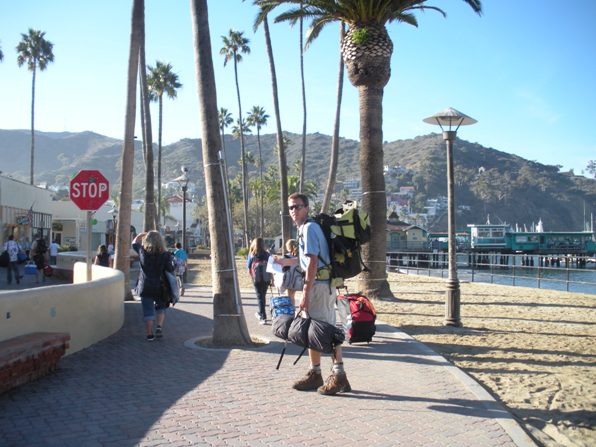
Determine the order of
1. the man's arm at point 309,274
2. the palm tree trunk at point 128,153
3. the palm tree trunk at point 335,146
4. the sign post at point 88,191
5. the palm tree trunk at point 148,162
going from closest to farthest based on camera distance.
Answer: the man's arm at point 309,274 → the sign post at point 88,191 → the palm tree trunk at point 128,153 → the palm tree trunk at point 148,162 → the palm tree trunk at point 335,146

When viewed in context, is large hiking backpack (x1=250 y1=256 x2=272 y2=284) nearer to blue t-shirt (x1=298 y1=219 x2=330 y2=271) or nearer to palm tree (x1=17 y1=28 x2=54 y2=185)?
blue t-shirt (x1=298 y1=219 x2=330 y2=271)

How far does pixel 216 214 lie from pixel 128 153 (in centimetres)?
608

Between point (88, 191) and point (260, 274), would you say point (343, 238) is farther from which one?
point (88, 191)

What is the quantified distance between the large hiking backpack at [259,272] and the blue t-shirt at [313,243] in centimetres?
529

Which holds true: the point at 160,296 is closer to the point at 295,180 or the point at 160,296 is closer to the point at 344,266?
the point at 344,266

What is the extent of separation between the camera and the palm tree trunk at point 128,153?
12875 millimetres

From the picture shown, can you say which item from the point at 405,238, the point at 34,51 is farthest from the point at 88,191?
the point at 405,238

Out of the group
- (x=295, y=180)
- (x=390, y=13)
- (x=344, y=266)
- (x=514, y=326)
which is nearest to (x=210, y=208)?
(x=344, y=266)

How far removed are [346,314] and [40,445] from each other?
4973mm

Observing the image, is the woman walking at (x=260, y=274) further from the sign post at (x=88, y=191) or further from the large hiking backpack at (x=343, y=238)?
the large hiking backpack at (x=343, y=238)

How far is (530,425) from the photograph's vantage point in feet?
16.3

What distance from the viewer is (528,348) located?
Answer: 8.46 m

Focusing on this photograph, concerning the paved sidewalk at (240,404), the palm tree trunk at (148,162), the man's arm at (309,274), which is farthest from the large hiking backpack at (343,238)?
the palm tree trunk at (148,162)

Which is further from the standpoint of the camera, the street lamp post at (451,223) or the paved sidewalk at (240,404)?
the street lamp post at (451,223)
